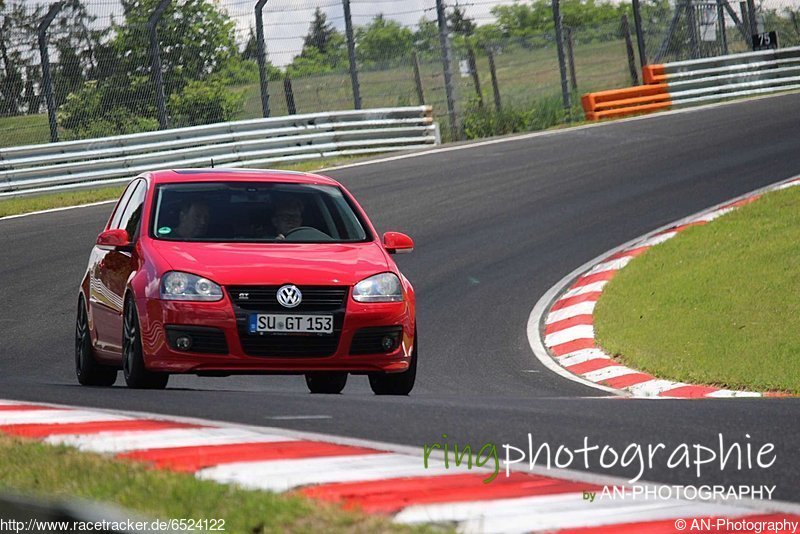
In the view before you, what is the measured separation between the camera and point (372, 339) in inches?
323

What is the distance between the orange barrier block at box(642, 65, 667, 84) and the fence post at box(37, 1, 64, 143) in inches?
478

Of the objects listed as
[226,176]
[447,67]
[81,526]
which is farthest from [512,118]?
[81,526]

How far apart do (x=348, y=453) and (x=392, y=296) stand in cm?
335

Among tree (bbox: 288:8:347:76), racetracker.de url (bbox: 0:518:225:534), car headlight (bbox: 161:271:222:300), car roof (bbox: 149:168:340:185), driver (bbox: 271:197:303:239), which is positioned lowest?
car headlight (bbox: 161:271:222:300)

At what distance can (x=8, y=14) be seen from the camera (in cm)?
1936

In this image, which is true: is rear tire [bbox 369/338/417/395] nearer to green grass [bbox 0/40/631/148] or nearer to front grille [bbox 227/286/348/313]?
front grille [bbox 227/286/348/313]

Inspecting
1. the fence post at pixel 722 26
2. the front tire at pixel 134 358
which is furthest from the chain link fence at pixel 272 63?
the front tire at pixel 134 358

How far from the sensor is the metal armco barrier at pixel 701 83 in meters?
26.0

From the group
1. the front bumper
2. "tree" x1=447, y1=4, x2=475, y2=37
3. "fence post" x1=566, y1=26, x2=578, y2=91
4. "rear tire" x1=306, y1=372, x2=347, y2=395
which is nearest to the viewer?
the front bumper

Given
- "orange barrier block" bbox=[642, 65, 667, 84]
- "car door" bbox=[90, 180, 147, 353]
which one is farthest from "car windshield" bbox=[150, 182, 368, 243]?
"orange barrier block" bbox=[642, 65, 667, 84]

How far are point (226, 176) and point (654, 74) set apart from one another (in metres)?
18.9

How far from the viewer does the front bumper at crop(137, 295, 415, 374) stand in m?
7.88

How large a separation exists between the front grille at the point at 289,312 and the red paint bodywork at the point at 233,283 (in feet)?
0.10

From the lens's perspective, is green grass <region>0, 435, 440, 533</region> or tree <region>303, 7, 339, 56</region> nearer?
green grass <region>0, 435, 440, 533</region>
